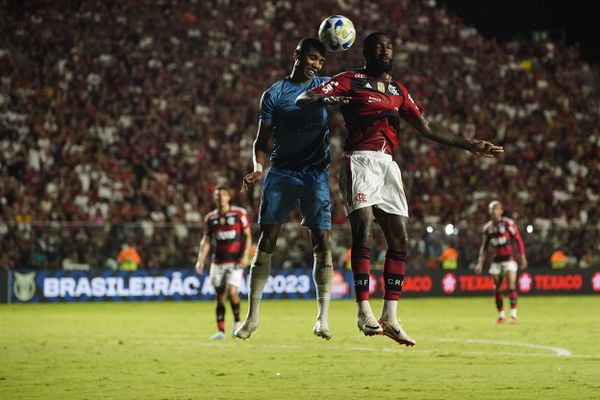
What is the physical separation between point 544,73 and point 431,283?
11.8 meters

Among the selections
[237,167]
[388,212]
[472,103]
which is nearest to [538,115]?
[472,103]

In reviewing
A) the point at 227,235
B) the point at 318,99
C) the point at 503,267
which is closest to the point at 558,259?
A: the point at 503,267

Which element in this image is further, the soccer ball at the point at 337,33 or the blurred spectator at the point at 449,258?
the blurred spectator at the point at 449,258

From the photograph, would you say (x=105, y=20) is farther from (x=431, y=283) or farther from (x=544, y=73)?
Result: (x=544, y=73)

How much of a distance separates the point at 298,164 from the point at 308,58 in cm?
105

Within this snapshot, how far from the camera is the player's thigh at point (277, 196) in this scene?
10.7 m

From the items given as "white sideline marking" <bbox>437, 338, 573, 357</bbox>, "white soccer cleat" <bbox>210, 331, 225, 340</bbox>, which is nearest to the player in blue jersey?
"white sideline marking" <bbox>437, 338, 573, 357</bbox>

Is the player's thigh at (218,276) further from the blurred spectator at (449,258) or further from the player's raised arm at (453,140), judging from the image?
the blurred spectator at (449,258)

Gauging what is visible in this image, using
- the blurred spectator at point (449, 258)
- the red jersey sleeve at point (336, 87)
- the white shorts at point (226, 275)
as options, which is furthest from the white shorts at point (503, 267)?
the red jersey sleeve at point (336, 87)

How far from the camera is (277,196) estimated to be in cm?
1070

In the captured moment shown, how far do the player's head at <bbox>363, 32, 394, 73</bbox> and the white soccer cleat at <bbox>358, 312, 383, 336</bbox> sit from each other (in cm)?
226

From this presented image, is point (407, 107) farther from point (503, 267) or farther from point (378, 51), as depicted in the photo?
point (503, 267)

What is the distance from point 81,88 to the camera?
3284 cm

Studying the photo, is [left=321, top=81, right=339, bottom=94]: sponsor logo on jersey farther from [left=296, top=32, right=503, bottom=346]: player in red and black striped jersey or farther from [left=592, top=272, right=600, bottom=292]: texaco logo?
[left=592, top=272, right=600, bottom=292]: texaco logo
